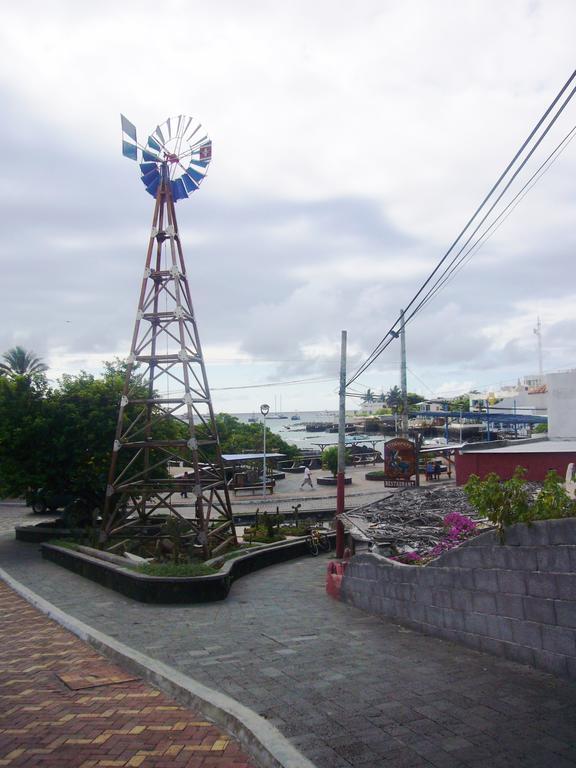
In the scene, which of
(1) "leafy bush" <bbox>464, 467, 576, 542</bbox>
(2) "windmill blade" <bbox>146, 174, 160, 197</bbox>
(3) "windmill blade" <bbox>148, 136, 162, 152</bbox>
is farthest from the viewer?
(2) "windmill blade" <bbox>146, 174, 160, 197</bbox>

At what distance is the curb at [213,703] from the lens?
4965 millimetres

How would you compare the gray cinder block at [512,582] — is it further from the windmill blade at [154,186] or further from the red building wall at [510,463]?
the windmill blade at [154,186]

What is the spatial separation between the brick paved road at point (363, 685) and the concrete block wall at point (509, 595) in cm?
20

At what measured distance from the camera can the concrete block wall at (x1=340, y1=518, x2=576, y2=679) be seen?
20.2 ft

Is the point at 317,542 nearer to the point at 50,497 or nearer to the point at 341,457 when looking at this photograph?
the point at 341,457

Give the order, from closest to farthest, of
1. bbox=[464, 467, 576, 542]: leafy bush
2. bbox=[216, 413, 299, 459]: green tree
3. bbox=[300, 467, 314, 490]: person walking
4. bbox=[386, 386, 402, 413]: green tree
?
bbox=[464, 467, 576, 542]: leafy bush
bbox=[300, 467, 314, 490]: person walking
bbox=[216, 413, 299, 459]: green tree
bbox=[386, 386, 402, 413]: green tree

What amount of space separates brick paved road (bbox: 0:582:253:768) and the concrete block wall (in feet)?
10.2

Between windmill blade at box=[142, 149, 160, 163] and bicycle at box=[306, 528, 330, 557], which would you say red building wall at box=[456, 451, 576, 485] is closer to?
bicycle at box=[306, 528, 330, 557]

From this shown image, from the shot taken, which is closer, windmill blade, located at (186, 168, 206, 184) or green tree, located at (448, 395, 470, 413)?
windmill blade, located at (186, 168, 206, 184)

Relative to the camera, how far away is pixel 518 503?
6.71 metres

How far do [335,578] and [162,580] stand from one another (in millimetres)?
3165

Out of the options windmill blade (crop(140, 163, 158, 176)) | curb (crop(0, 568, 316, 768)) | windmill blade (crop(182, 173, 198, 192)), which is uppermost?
windmill blade (crop(140, 163, 158, 176))

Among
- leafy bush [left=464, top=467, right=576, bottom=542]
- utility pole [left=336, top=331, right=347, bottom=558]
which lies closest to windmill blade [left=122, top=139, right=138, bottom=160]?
utility pole [left=336, top=331, right=347, bottom=558]

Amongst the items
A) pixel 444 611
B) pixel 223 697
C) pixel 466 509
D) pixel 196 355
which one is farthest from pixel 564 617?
pixel 196 355
